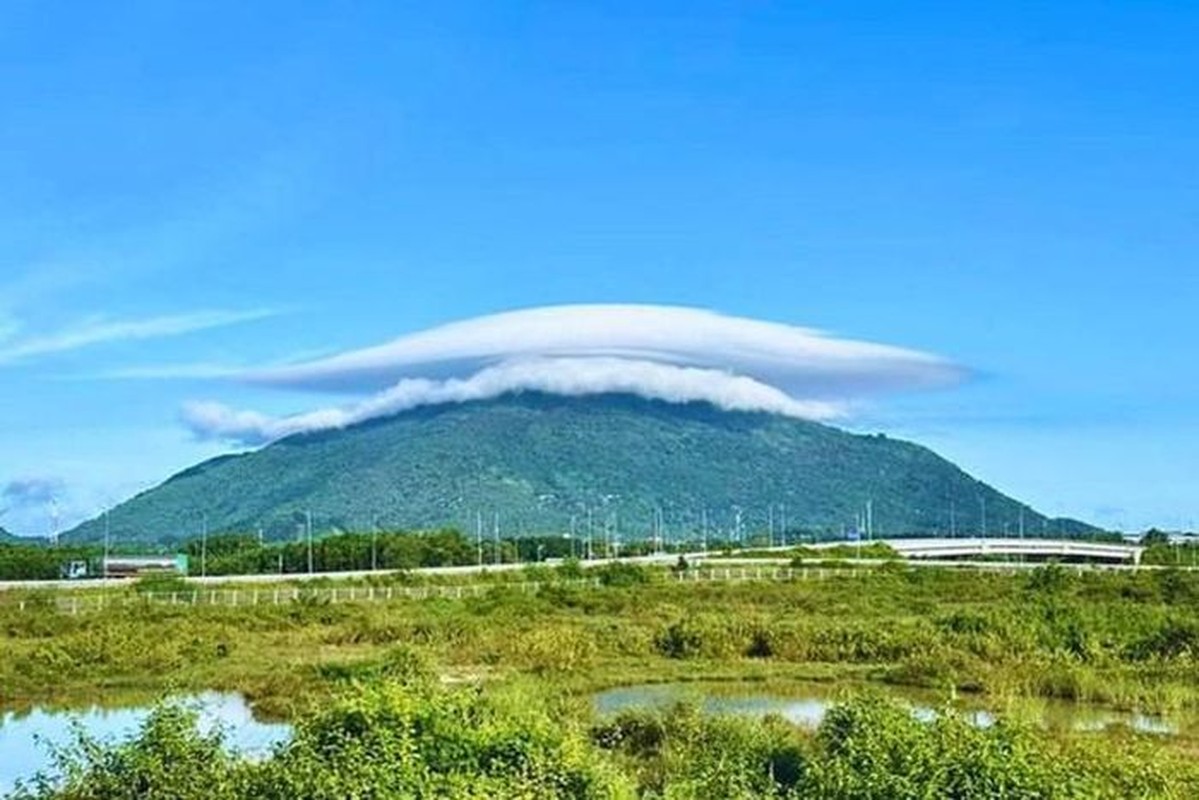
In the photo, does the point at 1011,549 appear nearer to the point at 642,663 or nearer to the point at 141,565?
the point at 141,565

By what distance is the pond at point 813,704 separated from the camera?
1210 inches

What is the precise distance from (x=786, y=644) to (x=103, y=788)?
105 ft

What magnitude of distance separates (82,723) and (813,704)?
16797 millimetres

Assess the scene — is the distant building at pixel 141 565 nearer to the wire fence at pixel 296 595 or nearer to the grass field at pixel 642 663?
the wire fence at pixel 296 595

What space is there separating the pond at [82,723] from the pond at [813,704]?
756 centimetres

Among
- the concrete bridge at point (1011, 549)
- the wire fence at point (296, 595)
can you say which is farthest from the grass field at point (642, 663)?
the concrete bridge at point (1011, 549)

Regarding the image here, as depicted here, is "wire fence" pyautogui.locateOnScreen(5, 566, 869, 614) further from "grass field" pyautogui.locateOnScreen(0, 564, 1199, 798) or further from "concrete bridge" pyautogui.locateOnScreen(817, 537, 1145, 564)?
"concrete bridge" pyautogui.locateOnScreen(817, 537, 1145, 564)

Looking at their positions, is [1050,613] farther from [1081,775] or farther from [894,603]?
[1081,775]

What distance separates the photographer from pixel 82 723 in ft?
88.2

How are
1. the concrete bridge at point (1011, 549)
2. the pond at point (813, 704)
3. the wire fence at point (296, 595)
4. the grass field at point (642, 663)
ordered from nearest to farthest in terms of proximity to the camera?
the grass field at point (642, 663), the pond at point (813, 704), the wire fence at point (296, 595), the concrete bridge at point (1011, 549)

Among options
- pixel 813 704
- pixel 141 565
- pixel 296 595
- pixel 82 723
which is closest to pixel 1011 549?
pixel 141 565

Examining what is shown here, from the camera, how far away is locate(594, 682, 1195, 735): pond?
30.7 metres

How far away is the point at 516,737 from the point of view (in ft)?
52.1

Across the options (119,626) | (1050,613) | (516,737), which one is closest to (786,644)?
(1050,613)
